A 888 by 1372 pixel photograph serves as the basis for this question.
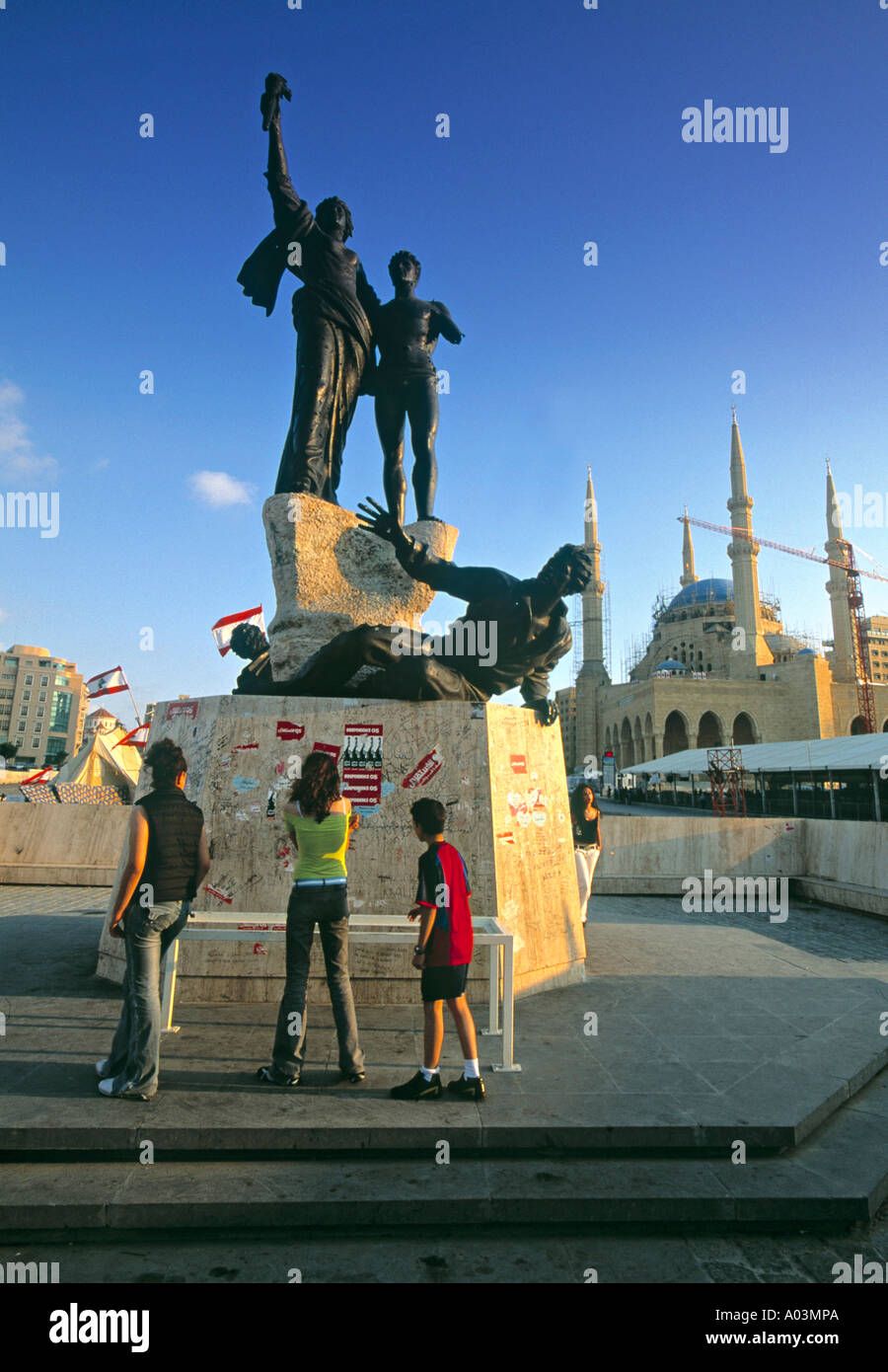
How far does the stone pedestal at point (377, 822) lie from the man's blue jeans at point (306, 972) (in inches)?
50.3

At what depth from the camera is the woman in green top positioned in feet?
11.7

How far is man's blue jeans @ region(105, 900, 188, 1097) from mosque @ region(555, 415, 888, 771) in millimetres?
51692

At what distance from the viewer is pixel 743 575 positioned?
63.2 meters

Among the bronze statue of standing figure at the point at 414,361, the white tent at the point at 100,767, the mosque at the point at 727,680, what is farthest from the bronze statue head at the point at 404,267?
the mosque at the point at 727,680

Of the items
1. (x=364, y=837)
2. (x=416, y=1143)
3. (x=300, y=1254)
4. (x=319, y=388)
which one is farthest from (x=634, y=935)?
(x=319, y=388)

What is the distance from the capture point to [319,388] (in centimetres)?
779

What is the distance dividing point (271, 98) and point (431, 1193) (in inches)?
366

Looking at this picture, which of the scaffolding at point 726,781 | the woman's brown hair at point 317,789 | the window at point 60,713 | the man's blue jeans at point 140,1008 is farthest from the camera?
the window at point 60,713

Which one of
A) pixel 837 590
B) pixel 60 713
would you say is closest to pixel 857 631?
pixel 837 590

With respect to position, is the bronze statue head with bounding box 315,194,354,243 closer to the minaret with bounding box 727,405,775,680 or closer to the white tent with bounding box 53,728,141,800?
the white tent with bounding box 53,728,141,800

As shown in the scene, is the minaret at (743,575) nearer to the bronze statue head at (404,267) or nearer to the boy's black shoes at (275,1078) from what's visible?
the bronze statue head at (404,267)

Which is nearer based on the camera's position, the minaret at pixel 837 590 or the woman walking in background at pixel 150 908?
the woman walking in background at pixel 150 908

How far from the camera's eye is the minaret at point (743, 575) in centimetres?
6281
